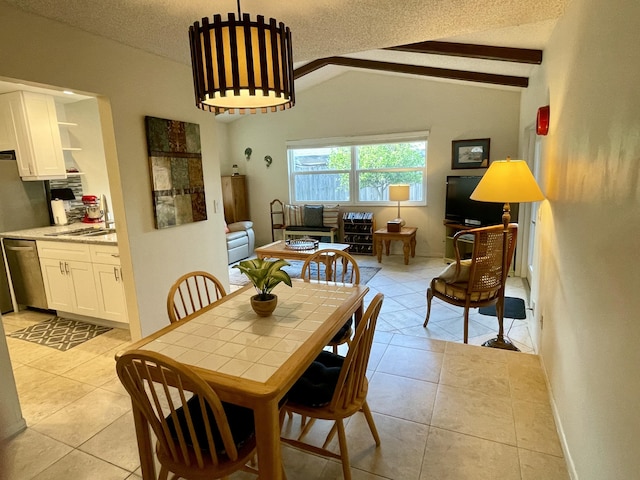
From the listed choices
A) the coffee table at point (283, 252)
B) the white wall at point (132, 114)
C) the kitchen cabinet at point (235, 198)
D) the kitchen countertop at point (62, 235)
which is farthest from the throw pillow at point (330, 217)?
the kitchen countertop at point (62, 235)

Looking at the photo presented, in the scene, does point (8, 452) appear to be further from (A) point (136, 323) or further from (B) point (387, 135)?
(B) point (387, 135)

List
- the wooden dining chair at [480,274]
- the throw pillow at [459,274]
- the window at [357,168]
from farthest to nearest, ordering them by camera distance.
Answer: the window at [357,168]
the throw pillow at [459,274]
the wooden dining chair at [480,274]

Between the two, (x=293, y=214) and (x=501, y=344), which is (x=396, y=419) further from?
(x=293, y=214)

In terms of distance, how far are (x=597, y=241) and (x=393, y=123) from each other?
4.98 m

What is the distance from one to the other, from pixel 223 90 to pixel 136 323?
6.66 ft

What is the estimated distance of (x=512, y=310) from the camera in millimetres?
3660

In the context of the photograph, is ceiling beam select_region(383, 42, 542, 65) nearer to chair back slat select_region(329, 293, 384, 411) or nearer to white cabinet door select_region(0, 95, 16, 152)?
chair back slat select_region(329, 293, 384, 411)

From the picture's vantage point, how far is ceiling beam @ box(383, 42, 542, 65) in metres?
3.05

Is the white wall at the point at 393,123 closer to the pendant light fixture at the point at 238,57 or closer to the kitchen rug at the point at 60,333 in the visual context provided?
the kitchen rug at the point at 60,333

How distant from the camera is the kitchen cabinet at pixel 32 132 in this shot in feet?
11.8

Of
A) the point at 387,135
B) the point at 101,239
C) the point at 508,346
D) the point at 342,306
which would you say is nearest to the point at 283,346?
the point at 342,306

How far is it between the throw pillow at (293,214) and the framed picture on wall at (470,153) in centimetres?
267

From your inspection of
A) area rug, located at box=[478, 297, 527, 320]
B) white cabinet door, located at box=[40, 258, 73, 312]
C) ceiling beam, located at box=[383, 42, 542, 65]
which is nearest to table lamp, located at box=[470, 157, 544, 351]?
ceiling beam, located at box=[383, 42, 542, 65]

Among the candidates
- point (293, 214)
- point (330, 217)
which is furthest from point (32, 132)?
point (330, 217)
